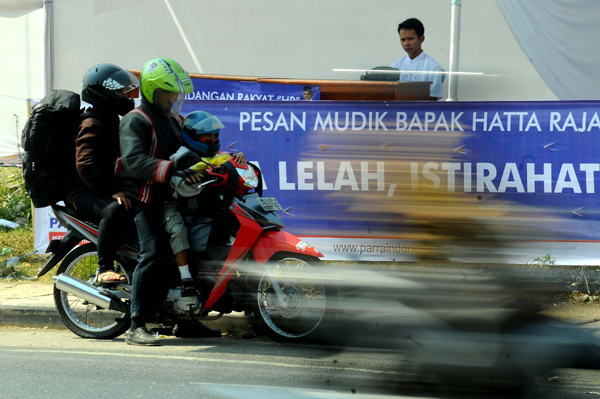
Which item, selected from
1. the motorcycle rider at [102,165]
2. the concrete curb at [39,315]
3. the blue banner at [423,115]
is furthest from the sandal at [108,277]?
the blue banner at [423,115]

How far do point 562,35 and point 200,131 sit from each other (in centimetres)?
660

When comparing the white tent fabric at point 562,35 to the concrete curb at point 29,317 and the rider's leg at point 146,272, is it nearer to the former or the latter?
the rider's leg at point 146,272

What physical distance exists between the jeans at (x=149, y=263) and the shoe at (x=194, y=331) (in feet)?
1.31

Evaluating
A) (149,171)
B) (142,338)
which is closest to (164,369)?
(142,338)

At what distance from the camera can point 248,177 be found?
5.33 metres

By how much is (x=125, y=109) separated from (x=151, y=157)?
629mm

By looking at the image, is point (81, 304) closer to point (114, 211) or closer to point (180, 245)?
point (114, 211)

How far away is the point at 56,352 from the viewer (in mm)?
5234

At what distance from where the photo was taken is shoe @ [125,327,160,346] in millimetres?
5289

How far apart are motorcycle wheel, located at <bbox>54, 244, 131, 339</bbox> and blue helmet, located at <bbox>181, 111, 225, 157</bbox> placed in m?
1.10

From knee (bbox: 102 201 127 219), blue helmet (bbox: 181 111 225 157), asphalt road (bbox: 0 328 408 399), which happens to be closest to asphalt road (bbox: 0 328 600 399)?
asphalt road (bbox: 0 328 408 399)

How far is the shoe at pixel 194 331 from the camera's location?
18.5 feet

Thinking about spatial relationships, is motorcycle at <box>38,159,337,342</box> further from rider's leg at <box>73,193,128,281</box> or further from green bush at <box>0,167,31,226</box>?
green bush at <box>0,167,31,226</box>

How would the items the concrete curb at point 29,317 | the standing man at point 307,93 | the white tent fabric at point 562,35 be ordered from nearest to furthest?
the concrete curb at point 29,317, the standing man at point 307,93, the white tent fabric at point 562,35
